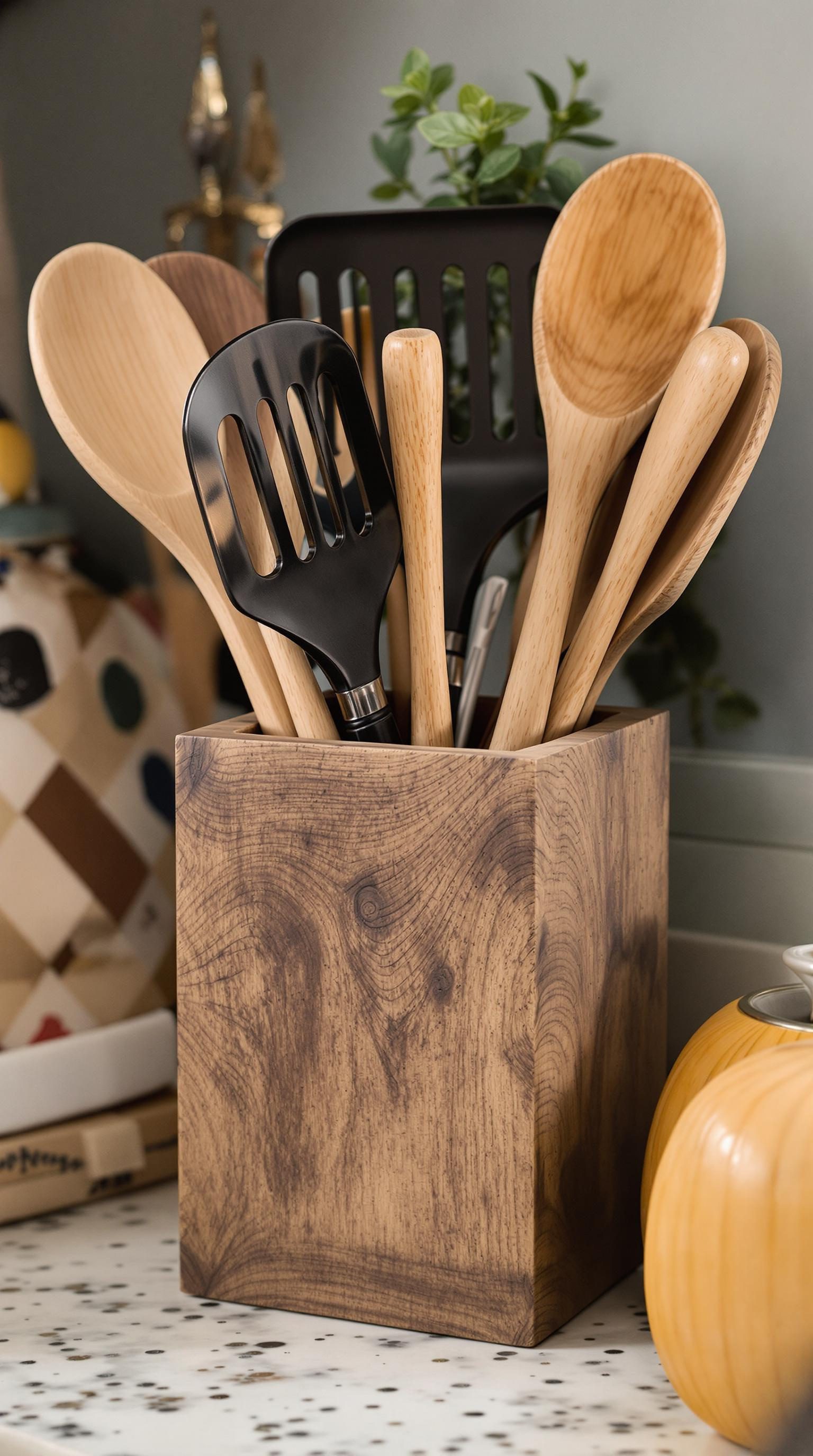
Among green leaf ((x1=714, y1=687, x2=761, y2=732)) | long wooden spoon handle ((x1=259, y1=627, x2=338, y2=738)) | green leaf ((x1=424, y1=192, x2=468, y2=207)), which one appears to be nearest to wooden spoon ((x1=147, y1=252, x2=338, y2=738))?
long wooden spoon handle ((x1=259, y1=627, x2=338, y2=738))

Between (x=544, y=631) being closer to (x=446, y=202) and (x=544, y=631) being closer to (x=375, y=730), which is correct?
(x=375, y=730)

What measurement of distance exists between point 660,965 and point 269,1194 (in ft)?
0.63

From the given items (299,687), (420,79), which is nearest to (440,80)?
(420,79)

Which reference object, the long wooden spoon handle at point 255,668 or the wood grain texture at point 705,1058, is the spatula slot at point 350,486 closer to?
the long wooden spoon handle at point 255,668

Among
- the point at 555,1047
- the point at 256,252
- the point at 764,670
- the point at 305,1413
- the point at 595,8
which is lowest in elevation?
the point at 305,1413

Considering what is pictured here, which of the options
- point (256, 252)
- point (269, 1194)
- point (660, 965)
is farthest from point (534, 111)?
point (269, 1194)

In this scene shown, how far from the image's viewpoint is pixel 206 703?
0.91 metres

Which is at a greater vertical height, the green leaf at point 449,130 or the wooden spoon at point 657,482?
the green leaf at point 449,130

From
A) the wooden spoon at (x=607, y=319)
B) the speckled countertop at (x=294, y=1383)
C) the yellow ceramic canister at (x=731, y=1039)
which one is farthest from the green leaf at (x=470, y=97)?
the speckled countertop at (x=294, y=1383)

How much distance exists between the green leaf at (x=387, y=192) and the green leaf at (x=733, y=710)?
1.01 feet

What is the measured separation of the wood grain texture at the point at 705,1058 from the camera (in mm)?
539

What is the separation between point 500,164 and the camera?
0.69 metres

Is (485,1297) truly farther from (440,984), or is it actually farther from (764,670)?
(764,670)

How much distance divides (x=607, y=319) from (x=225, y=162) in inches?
13.5
